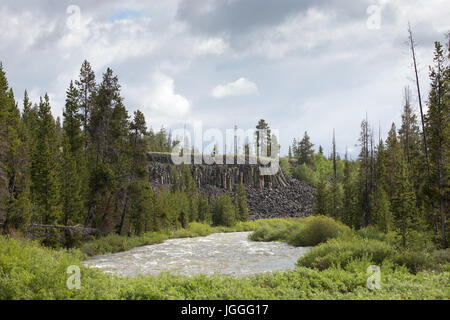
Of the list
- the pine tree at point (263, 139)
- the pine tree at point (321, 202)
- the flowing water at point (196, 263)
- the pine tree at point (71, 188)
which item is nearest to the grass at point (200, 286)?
the flowing water at point (196, 263)

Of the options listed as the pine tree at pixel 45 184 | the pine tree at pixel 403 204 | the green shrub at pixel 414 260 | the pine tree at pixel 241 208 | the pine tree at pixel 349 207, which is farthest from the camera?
the pine tree at pixel 241 208

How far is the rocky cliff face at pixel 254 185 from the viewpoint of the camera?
6812 centimetres

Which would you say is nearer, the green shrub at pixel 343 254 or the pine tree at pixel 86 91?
the green shrub at pixel 343 254

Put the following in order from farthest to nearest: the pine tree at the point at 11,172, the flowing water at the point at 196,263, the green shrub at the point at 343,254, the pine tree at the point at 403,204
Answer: the pine tree at the point at 11,172 < the flowing water at the point at 196,263 < the pine tree at the point at 403,204 < the green shrub at the point at 343,254

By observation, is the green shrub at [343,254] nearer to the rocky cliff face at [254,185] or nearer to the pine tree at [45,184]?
the pine tree at [45,184]

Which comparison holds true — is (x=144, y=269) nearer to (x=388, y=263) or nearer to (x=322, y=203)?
(x=388, y=263)

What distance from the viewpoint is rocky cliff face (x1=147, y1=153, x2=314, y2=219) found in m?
68.1

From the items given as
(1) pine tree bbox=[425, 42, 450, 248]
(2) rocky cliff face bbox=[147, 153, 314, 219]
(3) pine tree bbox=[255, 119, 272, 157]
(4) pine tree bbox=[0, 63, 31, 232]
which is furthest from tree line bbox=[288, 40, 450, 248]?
(3) pine tree bbox=[255, 119, 272, 157]

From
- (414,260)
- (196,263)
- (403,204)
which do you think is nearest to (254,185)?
(196,263)

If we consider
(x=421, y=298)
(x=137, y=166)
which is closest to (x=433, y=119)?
(x=421, y=298)
